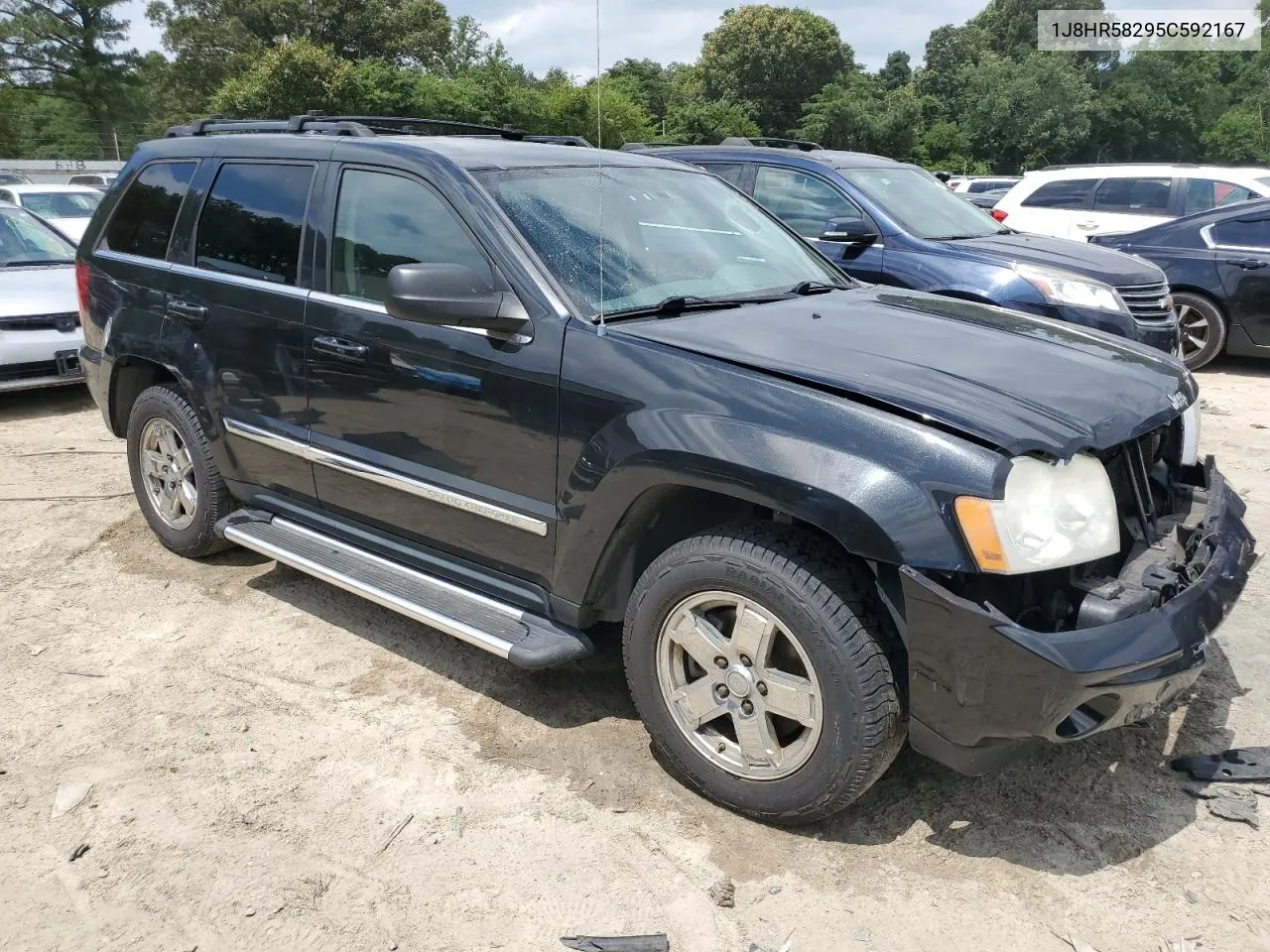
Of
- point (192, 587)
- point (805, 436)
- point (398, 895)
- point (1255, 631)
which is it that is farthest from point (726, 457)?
point (192, 587)

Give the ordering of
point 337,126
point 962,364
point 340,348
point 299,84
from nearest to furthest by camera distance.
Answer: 1. point 962,364
2. point 340,348
3. point 337,126
4. point 299,84

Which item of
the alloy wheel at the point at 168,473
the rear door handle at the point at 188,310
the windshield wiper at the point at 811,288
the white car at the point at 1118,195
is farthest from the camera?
the white car at the point at 1118,195

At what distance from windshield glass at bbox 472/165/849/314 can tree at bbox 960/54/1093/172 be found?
144 ft

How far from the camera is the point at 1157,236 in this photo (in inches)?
371

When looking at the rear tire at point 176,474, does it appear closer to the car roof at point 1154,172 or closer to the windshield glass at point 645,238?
the windshield glass at point 645,238

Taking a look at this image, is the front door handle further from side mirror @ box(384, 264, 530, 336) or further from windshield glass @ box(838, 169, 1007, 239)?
windshield glass @ box(838, 169, 1007, 239)

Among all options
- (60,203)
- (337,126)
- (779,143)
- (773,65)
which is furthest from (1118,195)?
(773,65)

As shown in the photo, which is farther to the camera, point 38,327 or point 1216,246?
point 1216,246

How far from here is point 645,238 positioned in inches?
142

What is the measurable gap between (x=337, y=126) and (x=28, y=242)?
20.1ft

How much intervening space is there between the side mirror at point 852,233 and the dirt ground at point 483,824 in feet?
12.2

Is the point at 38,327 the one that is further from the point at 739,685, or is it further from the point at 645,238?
the point at 739,685

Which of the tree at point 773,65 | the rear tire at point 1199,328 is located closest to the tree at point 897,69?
the tree at point 773,65

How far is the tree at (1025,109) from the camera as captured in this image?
45.3m
